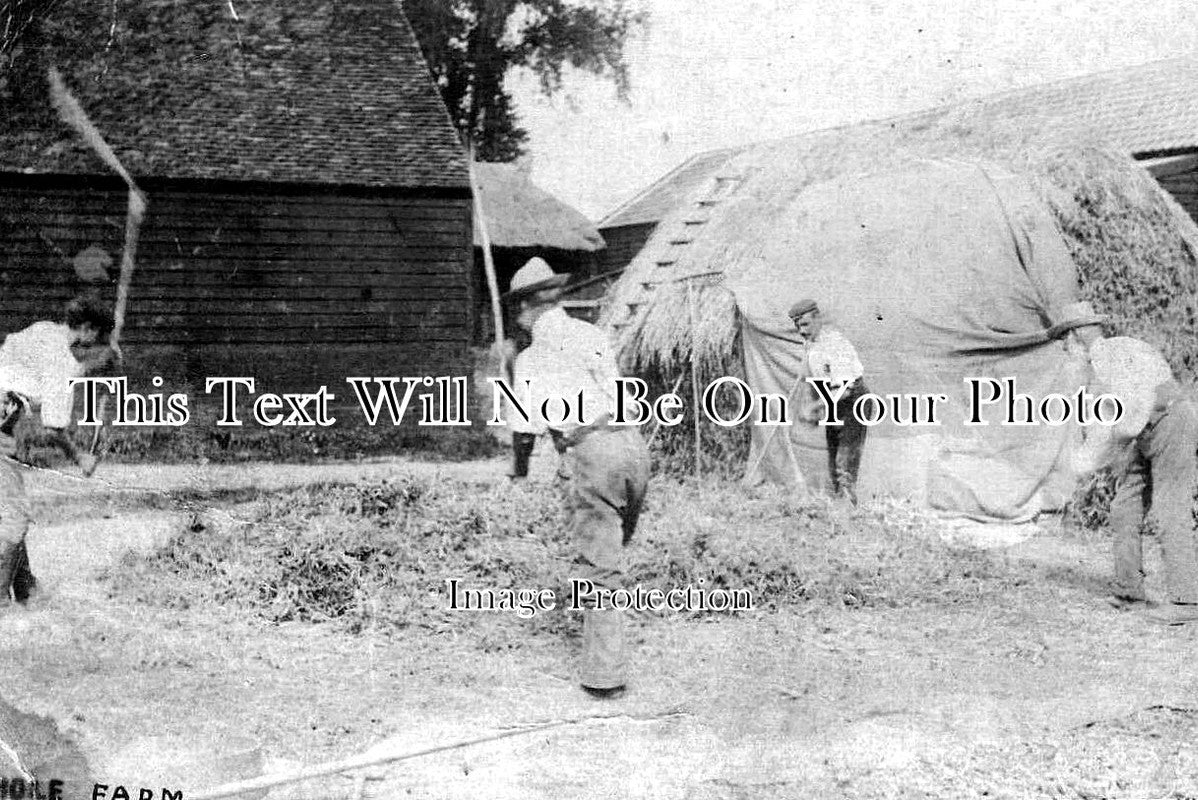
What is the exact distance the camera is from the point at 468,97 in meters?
14.2

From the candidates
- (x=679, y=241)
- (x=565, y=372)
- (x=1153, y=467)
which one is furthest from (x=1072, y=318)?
(x=565, y=372)

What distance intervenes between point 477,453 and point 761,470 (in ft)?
15.9

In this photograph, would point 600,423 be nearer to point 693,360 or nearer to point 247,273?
point 693,360

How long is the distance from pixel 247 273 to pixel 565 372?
921 cm

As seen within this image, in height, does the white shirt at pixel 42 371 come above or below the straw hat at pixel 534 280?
below

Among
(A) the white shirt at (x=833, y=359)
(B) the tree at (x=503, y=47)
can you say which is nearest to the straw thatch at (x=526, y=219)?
(B) the tree at (x=503, y=47)

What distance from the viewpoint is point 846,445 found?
8023mm

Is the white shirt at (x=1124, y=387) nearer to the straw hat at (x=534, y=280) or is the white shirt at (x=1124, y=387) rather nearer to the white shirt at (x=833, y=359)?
the white shirt at (x=833, y=359)

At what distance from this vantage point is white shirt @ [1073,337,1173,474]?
584cm

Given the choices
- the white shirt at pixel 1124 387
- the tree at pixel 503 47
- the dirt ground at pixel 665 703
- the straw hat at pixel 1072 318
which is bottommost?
the dirt ground at pixel 665 703

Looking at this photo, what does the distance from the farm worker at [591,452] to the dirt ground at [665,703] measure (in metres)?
0.25

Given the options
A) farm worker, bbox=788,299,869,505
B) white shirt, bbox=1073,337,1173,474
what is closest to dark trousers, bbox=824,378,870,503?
farm worker, bbox=788,299,869,505

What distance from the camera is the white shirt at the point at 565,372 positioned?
15.7ft

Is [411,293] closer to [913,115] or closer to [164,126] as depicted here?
[164,126]
